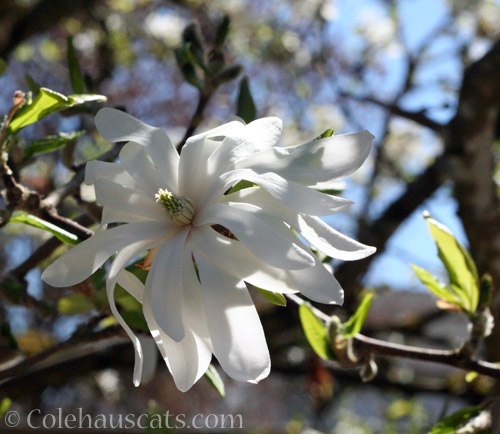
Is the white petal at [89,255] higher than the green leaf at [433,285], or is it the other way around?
the white petal at [89,255]

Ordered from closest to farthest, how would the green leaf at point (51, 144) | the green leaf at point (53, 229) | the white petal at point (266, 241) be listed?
the white petal at point (266, 241)
the green leaf at point (53, 229)
the green leaf at point (51, 144)

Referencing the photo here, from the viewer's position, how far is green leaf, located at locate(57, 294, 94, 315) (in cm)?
64

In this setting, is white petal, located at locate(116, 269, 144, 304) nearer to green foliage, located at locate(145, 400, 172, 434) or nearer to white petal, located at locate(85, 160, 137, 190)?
white petal, located at locate(85, 160, 137, 190)

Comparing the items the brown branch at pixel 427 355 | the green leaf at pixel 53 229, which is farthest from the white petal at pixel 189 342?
the brown branch at pixel 427 355

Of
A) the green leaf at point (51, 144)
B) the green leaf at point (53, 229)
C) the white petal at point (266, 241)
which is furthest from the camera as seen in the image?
the green leaf at point (51, 144)

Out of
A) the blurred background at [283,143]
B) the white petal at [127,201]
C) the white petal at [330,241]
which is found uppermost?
the white petal at [330,241]

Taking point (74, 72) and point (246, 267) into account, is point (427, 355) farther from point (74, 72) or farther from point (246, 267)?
point (74, 72)

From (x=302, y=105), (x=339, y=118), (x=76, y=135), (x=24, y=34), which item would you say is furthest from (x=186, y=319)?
(x=339, y=118)

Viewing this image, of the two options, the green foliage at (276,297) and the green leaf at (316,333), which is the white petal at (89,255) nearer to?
the green foliage at (276,297)

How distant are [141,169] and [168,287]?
9cm

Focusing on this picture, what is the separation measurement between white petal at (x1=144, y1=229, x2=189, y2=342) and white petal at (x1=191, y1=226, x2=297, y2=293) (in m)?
0.02

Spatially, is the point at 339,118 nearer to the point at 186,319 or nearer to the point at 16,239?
the point at 16,239

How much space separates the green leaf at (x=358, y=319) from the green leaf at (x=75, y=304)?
294 millimetres

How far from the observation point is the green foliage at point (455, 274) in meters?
0.52
